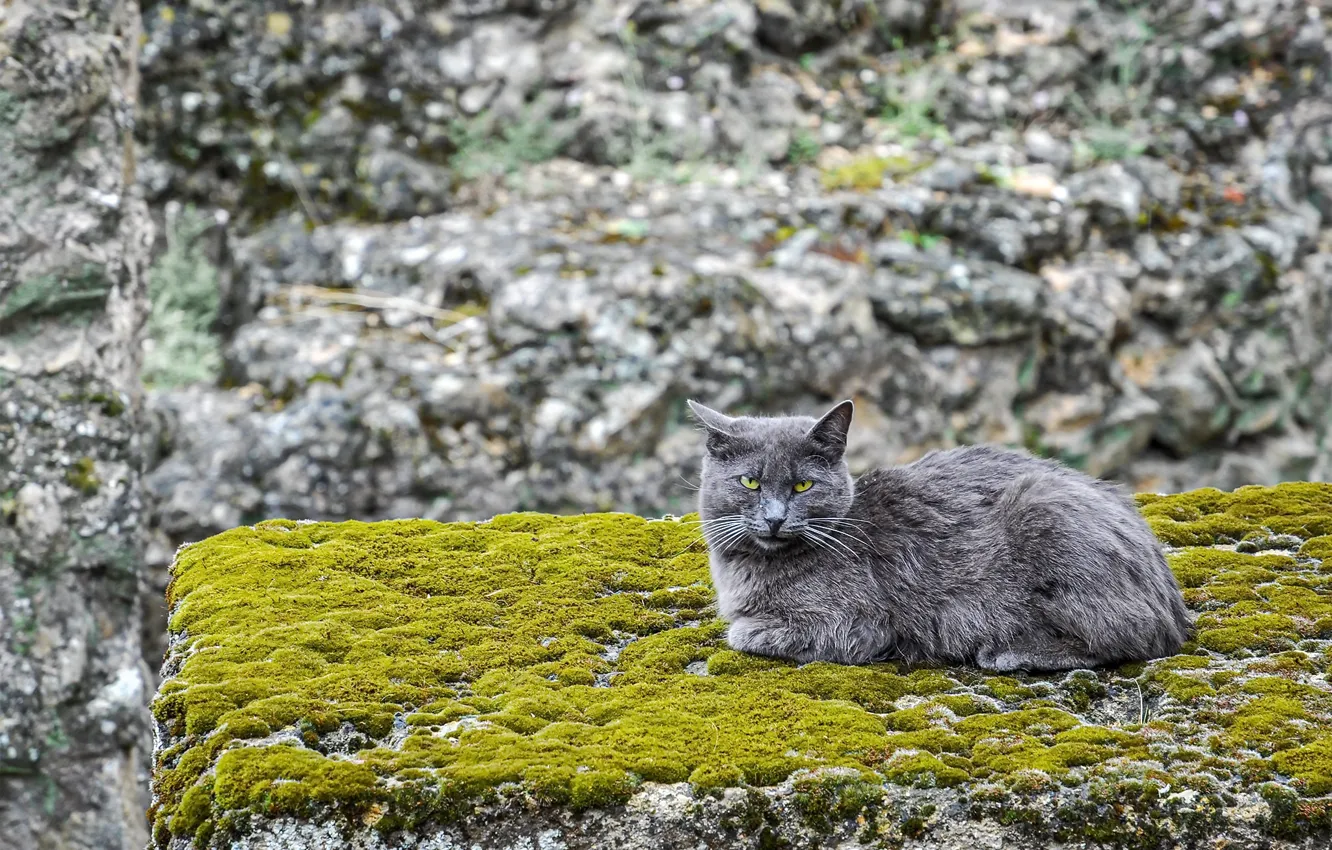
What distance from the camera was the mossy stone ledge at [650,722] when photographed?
9.71 feet

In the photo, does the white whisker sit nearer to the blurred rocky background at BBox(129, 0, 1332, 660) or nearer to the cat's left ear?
the cat's left ear

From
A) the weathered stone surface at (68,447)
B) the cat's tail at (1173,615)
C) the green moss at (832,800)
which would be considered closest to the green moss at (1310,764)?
the cat's tail at (1173,615)

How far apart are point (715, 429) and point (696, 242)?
15.8 ft

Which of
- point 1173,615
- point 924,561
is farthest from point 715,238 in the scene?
point 1173,615

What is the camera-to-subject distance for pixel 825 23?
430 inches

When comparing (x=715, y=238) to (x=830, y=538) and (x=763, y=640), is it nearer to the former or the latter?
(x=830, y=538)

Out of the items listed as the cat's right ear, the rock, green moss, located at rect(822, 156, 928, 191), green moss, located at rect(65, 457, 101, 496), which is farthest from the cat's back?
green moss, located at rect(822, 156, 928, 191)

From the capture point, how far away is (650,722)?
3434mm

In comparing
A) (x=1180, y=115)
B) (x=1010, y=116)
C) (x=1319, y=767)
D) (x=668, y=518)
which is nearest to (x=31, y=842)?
(x=668, y=518)

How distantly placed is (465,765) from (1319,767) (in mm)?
2461

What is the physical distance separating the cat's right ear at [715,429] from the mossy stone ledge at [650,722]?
722 millimetres

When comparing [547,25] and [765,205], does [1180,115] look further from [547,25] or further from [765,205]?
[547,25]

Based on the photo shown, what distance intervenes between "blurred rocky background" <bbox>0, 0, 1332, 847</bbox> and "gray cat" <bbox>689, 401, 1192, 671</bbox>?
3713mm

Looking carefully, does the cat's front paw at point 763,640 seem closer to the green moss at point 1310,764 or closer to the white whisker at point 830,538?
the white whisker at point 830,538
